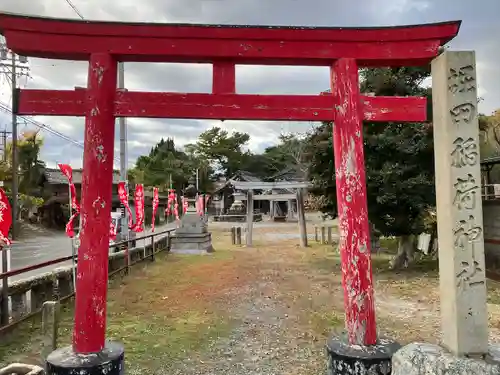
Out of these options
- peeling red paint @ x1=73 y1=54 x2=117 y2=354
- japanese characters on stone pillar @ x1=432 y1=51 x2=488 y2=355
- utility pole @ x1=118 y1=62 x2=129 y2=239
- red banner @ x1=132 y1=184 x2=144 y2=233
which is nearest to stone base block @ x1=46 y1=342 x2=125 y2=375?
peeling red paint @ x1=73 y1=54 x2=117 y2=354

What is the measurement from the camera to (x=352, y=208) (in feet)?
14.5

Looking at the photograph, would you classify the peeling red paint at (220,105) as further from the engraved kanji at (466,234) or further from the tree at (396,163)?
the tree at (396,163)

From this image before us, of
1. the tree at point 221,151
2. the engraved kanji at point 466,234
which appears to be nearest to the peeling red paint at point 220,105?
the engraved kanji at point 466,234

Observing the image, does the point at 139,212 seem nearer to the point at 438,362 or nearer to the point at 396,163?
the point at 396,163

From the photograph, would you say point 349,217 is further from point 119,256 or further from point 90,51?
point 119,256

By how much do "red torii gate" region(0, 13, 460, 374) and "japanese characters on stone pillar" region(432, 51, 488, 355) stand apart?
884 mm

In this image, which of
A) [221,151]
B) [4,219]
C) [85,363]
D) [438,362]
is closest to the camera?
[438,362]

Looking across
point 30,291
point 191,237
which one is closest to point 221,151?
point 191,237

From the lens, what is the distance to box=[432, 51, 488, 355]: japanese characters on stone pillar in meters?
3.42

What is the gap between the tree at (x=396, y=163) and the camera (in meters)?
10.4

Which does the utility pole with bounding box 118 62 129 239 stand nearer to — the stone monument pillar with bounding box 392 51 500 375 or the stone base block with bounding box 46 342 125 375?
the stone base block with bounding box 46 342 125 375

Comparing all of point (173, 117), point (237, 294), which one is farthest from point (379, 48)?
point (237, 294)

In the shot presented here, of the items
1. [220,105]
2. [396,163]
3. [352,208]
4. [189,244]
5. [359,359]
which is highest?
[220,105]

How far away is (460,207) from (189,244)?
1500cm
